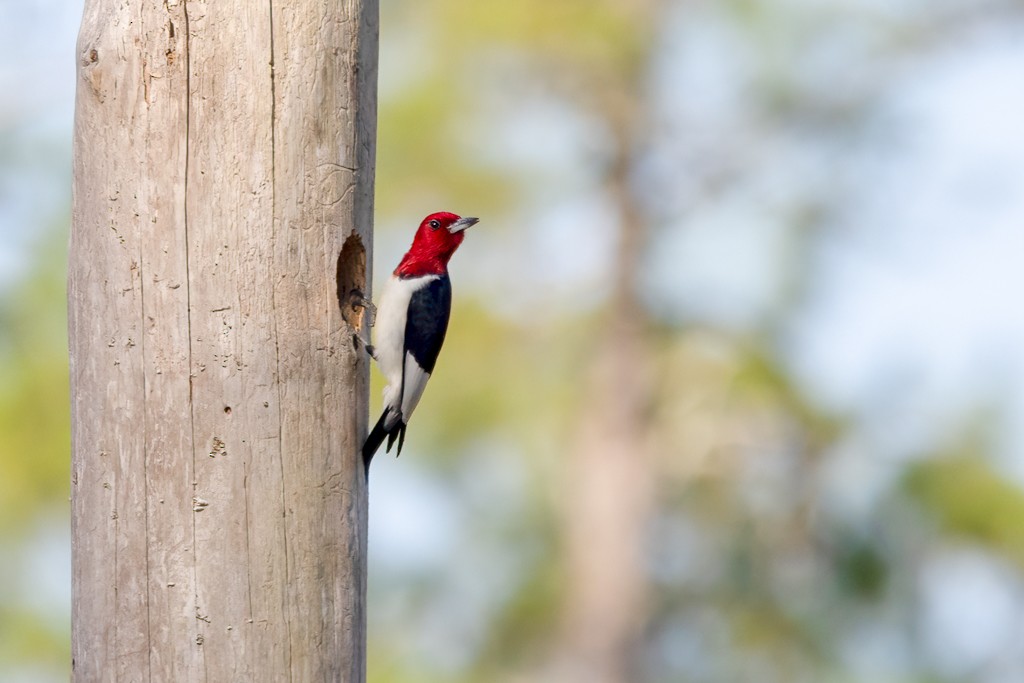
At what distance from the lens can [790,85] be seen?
10.1 metres

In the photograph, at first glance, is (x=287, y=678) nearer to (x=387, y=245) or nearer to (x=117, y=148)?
(x=117, y=148)

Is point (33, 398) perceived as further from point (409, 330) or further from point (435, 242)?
point (409, 330)

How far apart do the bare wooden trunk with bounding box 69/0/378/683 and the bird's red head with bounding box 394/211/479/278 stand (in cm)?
121

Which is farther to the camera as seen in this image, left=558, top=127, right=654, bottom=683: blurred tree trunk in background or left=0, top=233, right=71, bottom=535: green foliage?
left=558, top=127, right=654, bottom=683: blurred tree trunk in background

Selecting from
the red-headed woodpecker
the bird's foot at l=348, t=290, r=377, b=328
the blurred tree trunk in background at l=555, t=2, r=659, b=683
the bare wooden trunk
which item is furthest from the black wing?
the blurred tree trunk in background at l=555, t=2, r=659, b=683

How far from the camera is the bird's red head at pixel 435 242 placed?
421 centimetres

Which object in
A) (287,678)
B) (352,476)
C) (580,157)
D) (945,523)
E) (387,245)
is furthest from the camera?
(945,523)

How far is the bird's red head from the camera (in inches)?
166

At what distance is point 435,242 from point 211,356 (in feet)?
5.04

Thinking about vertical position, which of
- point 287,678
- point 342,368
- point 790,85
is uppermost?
point 790,85

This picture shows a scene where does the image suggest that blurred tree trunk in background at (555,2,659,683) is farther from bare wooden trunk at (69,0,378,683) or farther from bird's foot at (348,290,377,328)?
bare wooden trunk at (69,0,378,683)

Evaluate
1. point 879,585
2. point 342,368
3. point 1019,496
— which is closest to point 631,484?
point 879,585

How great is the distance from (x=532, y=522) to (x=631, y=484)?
123 centimetres

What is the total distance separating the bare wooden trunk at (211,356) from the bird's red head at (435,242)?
121 centimetres
